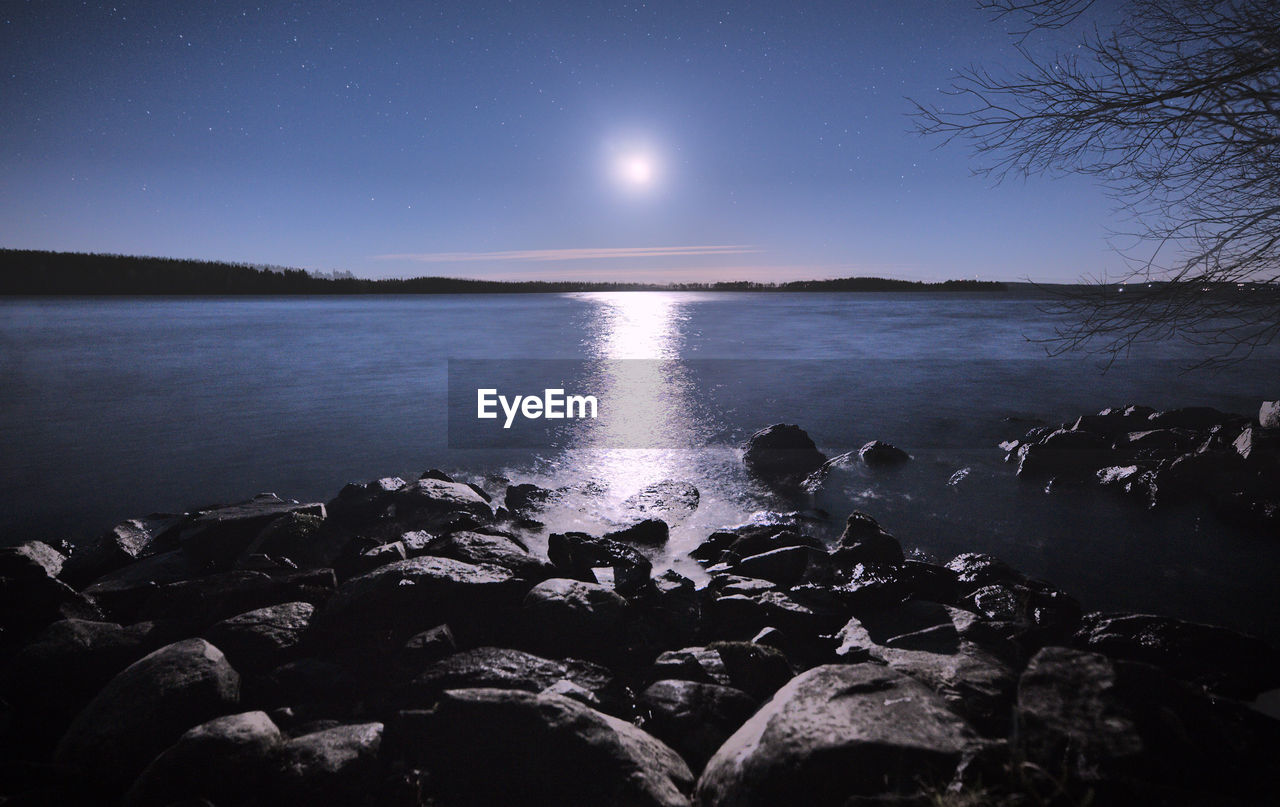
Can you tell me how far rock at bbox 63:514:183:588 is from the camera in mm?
6951

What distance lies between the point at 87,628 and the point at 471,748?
392 centimetres

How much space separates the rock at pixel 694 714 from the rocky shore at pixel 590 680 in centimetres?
2

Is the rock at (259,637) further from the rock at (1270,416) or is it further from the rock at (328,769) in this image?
the rock at (1270,416)

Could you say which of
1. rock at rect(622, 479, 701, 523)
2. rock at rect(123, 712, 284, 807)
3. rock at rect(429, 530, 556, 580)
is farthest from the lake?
rock at rect(123, 712, 284, 807)

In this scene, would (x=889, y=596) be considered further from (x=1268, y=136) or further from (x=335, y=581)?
(x=1268, y=136)

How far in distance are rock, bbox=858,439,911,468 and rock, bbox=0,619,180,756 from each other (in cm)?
1142

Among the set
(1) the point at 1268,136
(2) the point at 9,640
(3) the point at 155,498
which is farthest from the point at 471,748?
(3) the point at 155,498

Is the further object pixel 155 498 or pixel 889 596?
pixel 155 498

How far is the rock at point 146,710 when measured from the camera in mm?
3742

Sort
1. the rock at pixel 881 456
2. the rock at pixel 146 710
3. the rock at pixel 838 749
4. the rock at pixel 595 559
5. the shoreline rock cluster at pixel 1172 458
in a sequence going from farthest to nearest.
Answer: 1. the rock at pixel 881 456
2. the shoreline rock cluster at pixel 1172 458
3. the rock at pixel 595 559
4. the rock at pixel 146 710
5. the rock at pixel 838 749

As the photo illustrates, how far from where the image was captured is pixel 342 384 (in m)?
23.5

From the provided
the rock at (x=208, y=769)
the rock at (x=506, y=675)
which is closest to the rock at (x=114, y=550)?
the rock at (x=208, y=769)

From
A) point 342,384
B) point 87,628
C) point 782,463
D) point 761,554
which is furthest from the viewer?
point 342,384

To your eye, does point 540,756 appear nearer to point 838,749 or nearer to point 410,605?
point 838,749
